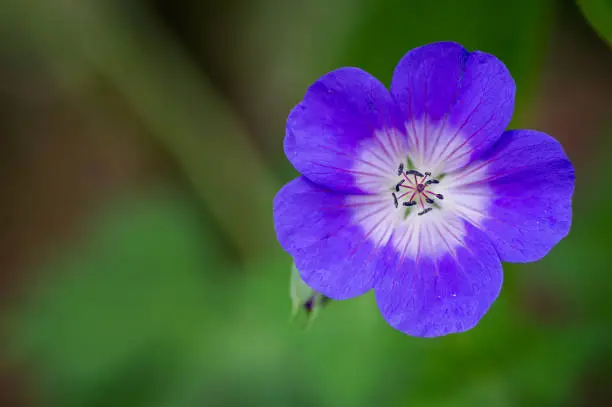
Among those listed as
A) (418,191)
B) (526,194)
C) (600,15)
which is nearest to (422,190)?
(418,191)

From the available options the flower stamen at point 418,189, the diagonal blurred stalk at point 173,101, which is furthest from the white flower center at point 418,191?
the diagonal blurred stalk at point 173,101

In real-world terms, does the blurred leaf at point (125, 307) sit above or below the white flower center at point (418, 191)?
below

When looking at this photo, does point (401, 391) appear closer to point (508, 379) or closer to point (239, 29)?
point (508, 379)

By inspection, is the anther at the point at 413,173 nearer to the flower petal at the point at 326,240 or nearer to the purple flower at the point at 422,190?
the purple flower at the point at 422,190

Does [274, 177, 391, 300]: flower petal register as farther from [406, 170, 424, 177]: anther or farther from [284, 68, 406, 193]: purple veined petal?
[406, 170, 424, 177]: anther

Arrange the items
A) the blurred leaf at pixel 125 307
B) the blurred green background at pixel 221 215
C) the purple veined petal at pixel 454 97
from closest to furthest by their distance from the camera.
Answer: the purple veined petal at pixel 454 97 → the blurred green background at pixel 221 215 → the blurred leaf at pixel 125 307

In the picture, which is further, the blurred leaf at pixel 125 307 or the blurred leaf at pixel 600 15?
the blurred leaf at pixel 125 307

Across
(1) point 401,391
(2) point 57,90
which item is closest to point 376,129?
(1) point 401,391

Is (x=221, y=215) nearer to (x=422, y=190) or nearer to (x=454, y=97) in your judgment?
(x=422, y=190)
